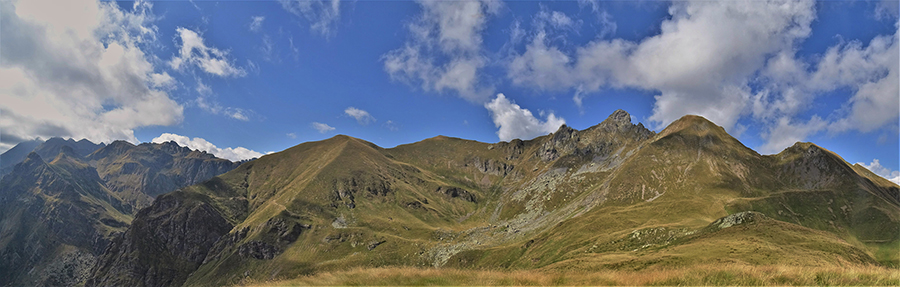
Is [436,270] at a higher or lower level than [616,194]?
lower

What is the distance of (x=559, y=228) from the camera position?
402ft

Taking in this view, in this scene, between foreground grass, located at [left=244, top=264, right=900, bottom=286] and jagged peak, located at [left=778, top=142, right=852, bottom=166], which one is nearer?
foreground grass, located at [left=244, top=264, right=900, bottom=286]

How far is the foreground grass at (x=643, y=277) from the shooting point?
16156 mm

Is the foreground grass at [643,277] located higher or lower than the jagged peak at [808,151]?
lower

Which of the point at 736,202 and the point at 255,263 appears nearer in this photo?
the point at 736,202

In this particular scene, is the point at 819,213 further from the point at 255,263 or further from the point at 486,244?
the point at 255,263

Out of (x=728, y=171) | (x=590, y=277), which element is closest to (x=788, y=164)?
(x=728, y=171)

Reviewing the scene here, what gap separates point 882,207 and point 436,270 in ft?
611

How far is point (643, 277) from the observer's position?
17578 mm

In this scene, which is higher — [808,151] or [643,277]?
[808,151]

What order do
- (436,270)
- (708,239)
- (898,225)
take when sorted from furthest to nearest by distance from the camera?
(898,225) < (708,239) < (436,270)

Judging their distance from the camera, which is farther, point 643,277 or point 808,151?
point 808,151

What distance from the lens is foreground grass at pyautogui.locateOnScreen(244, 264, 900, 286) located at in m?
16.2

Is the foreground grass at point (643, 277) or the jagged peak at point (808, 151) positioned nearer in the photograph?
the foreground grass at point (643, 277)
